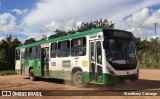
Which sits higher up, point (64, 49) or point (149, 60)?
point (64, 49)

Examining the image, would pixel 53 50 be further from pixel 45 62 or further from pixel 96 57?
pixel 96 57

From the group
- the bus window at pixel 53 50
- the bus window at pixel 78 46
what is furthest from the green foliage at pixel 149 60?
the bus window at pixel 78 46

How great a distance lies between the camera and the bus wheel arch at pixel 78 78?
50.2ft

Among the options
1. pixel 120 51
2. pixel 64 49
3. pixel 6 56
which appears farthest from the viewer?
pixel 6 56

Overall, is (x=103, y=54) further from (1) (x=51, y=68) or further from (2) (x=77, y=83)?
(1) (x=51, y=68)

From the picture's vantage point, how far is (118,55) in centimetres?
1380

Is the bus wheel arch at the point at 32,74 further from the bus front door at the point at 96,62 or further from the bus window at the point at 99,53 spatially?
the bus window at the point at 99,53

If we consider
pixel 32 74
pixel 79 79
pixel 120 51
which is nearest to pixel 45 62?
pixel 32 74

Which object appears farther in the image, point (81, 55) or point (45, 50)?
point (45, 50)

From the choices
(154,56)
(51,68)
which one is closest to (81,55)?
(51,68)

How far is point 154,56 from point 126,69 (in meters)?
27.8

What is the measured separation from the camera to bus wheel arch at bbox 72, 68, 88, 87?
15314 mm

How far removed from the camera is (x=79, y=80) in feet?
51.1

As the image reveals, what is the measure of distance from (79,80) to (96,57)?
2130 millimetres
